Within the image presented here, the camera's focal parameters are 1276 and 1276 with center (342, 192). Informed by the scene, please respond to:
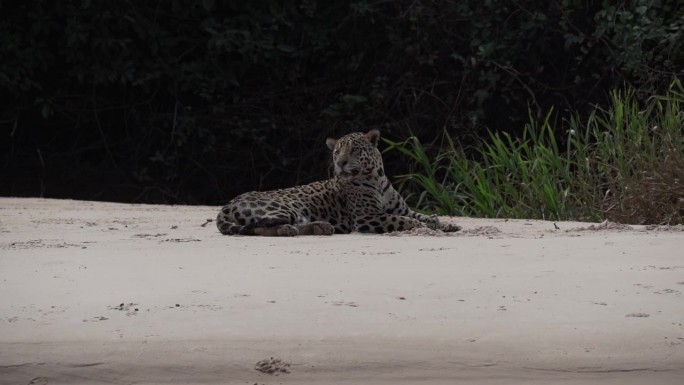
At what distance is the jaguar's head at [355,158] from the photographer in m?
9.11

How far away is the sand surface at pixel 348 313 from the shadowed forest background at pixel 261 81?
5609 millimetres

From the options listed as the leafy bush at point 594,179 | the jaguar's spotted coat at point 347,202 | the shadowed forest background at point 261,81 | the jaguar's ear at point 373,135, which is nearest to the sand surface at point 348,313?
the jaguar's spotted coat at point 347,202

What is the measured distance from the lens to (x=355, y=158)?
9.13 meters

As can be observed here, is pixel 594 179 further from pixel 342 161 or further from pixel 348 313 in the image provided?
pixel 348 313

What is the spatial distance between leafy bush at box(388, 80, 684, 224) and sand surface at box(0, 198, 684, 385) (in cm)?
197

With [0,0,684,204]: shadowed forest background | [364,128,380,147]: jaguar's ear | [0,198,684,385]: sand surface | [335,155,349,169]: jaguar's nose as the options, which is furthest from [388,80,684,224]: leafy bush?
[0,198,684,385]: sand surface

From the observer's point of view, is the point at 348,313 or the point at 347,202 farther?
the point at 347,202

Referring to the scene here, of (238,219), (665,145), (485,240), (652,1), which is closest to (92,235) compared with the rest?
(238,219)

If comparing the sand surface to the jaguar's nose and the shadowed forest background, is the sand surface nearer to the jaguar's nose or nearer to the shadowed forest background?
the jaguar's nose

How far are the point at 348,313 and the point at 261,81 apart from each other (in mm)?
8592

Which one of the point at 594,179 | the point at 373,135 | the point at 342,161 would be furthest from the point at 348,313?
the point at 594,179

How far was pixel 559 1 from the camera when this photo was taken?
12500 millimetres

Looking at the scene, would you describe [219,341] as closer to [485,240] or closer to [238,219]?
[485,240]

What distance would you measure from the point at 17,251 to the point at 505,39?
6.76 meters
